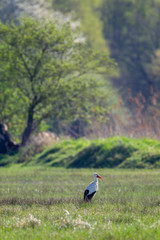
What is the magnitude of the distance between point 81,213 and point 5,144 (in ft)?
78.2

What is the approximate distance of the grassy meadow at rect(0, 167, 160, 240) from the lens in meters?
6.99

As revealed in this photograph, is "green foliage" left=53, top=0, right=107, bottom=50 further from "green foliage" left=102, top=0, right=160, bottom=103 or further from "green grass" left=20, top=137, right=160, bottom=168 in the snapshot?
"green grass" left=20, top=137, right=160, bottom=168

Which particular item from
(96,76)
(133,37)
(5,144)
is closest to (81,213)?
(5,144)

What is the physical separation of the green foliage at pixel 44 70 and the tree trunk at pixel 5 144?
0.90m

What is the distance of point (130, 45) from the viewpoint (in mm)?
92250

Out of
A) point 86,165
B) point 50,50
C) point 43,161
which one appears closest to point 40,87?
point 50,50

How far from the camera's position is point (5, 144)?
32.2 m

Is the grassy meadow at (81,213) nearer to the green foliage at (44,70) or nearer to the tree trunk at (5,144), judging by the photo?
the green foliage at (44,70)

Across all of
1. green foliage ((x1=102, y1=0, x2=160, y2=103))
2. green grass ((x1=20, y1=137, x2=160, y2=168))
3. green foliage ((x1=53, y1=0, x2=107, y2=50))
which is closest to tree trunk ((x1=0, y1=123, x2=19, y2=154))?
green grass ((x1=20, y1=137, x2=160, y2=168))

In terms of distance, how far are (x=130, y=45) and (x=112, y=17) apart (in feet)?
48.7

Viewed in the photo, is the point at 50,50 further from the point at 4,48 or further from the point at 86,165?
the point at 86,165

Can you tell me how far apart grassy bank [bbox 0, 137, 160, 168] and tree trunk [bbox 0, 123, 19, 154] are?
4263 millimetres

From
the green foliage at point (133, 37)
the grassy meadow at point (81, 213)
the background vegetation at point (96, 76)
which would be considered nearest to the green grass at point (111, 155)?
the background vegetation at point (96, 76)

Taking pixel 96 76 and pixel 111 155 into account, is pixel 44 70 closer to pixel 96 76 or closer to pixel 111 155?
pixel 111 155
